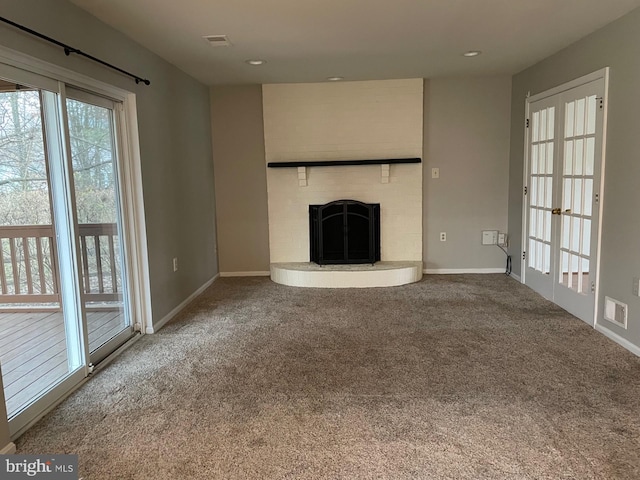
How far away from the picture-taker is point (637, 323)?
3.03 metres

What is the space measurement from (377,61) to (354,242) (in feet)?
6.62

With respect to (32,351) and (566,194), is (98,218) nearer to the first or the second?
(32,351)

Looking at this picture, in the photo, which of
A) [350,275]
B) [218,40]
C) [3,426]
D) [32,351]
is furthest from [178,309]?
[218,40]

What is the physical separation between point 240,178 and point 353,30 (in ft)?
8.60

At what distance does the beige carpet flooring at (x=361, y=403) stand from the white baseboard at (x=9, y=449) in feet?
0.11

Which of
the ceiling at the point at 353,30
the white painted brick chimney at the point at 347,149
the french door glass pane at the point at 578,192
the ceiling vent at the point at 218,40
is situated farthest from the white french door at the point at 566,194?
the ceiling vent at the point at 218,40

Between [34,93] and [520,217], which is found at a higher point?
[34,93]

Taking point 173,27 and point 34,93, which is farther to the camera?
point 173,27

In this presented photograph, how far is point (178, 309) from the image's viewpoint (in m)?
4.22

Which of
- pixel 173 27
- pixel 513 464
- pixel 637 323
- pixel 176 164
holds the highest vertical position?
pixel 173 27

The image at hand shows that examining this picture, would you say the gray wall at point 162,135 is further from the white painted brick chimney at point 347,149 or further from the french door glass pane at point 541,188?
the french door glass pane at point 541,188

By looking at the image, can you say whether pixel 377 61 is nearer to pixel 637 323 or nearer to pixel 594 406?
pixel 637 323

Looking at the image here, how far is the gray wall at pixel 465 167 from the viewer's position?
522cm

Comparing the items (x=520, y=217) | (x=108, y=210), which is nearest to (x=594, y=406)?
(x=520, y=217)
